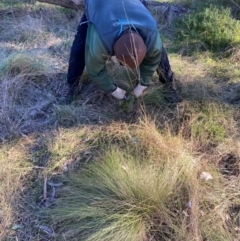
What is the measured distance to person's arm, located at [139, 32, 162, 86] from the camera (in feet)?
8.39

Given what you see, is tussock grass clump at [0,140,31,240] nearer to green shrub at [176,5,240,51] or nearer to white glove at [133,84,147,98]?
white glove at [133,84,147,98]

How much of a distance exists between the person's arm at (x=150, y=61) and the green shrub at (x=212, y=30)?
147 cm

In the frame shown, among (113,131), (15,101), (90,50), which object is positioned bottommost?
(15,101)

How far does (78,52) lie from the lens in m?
2.96

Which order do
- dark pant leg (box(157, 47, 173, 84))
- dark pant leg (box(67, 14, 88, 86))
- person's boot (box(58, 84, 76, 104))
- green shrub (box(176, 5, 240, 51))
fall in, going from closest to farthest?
dark pant leg (box(67, 14, 88, 86)), dark pant leg (box(157, 47, 173, 84)), person's boot (box(58, 84, 76, 104)), green shrub (box(176, 5, 240, 51))

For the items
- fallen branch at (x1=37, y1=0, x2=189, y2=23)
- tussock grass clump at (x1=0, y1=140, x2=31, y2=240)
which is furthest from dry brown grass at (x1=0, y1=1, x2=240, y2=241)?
fallen branch at (x1=37, y1=0, x2=189, y2=23)

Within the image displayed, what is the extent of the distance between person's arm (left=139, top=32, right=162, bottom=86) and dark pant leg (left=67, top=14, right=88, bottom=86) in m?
0.56

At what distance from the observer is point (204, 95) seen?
10.0ft

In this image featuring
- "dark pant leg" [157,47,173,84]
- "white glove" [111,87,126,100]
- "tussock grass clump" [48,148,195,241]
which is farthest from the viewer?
"dark pant leg" [157,47,173,84]

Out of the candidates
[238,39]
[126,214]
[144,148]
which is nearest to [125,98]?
[144,148]

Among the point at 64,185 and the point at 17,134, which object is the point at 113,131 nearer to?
the point at 64,185

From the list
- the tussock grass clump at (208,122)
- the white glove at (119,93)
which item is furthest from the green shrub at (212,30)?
the white glove at (119,93)

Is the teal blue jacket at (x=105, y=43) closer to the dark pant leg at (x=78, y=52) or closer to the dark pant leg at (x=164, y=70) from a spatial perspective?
the dark pant leg at (x=78, y=52)

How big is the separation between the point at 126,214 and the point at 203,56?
2.35 m
